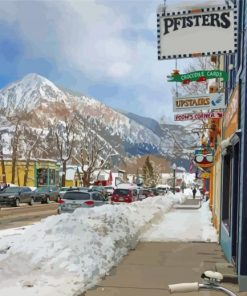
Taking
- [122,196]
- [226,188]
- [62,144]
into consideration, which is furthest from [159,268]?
[62,144]

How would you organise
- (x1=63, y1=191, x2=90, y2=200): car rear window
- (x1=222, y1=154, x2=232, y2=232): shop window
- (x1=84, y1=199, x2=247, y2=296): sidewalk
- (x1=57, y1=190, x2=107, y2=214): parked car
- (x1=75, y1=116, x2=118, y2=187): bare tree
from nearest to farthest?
(x1=84, y1=199, x2=247, y2=296): sidewalk
(x1=222, y1=154, x2=232, y2=232): shop window
(x1=57, y1=190, x2=107, y2=214): parked car
(x1=63, y1=191, x2=90, y2=200): car rear window
(x1=75, y1=116, x2=118, y2=187): bare tree

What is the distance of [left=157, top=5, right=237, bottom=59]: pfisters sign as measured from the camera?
8.05m

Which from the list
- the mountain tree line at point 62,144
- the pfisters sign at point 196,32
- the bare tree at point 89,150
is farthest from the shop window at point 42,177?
the pfisters sign at point 196,32

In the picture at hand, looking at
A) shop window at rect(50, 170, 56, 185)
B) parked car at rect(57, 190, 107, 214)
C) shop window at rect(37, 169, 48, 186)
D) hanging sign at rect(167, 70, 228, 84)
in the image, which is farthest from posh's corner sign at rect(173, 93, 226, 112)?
shop window at rect(50, 170, 56, 185)

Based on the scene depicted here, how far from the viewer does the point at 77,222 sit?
1209 cm

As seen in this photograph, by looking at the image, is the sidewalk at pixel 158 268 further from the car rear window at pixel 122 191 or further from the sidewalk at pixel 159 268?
the car rear window at pixel 122 191

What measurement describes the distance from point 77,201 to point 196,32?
19.4m

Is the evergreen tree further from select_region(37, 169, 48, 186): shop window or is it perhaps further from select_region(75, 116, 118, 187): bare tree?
select_region(37, 169, 48, 186): shop window

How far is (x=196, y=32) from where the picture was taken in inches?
321

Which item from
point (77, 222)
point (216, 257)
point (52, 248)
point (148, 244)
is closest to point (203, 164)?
point (148, 244)

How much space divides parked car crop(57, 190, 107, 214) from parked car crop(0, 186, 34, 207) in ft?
48.1

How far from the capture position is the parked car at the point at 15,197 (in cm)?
4078

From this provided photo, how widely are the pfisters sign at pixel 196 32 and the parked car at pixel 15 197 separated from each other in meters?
34.0

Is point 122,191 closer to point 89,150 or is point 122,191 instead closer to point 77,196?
point 77,196
